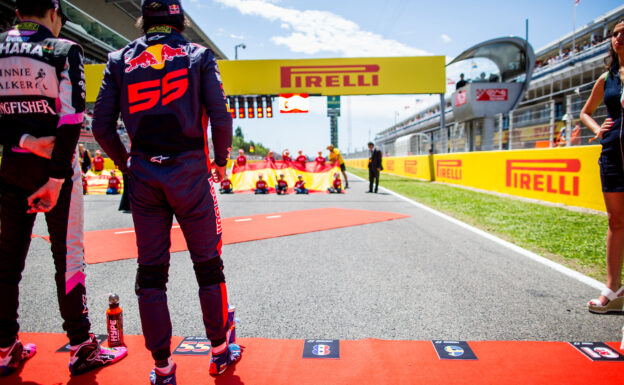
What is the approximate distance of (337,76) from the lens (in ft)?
70.7

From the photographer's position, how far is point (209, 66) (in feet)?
5.94

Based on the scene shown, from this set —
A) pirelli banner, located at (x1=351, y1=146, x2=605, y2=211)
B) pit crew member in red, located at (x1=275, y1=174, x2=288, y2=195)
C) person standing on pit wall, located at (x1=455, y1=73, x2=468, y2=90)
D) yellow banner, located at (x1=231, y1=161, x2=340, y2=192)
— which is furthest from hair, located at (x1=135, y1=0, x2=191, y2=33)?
person standing on pit wall, located at (x1=455, y1=73, x2=468, y2=90)

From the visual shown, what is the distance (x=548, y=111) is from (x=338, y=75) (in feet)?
44.3

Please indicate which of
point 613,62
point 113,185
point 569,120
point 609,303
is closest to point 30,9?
point 613,62

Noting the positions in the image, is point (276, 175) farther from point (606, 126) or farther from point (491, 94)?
point (491, 94)

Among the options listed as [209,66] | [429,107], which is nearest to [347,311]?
[209,66]

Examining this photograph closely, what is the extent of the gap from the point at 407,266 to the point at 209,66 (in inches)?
116

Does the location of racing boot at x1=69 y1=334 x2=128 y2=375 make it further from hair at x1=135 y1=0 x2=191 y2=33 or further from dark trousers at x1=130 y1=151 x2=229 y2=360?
hair at x1=135 y1=0 x2=191 y2=33

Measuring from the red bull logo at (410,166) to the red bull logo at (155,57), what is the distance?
64.3ft

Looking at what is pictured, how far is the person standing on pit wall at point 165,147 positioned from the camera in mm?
1723

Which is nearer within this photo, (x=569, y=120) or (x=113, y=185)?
(x=569, y=120)

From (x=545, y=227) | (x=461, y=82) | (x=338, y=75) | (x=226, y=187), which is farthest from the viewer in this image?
(x=461, y=82)

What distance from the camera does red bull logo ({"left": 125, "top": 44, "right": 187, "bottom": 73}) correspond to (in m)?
1.74

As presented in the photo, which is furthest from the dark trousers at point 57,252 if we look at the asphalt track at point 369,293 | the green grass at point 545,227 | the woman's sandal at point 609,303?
the green grass at point 545,227
